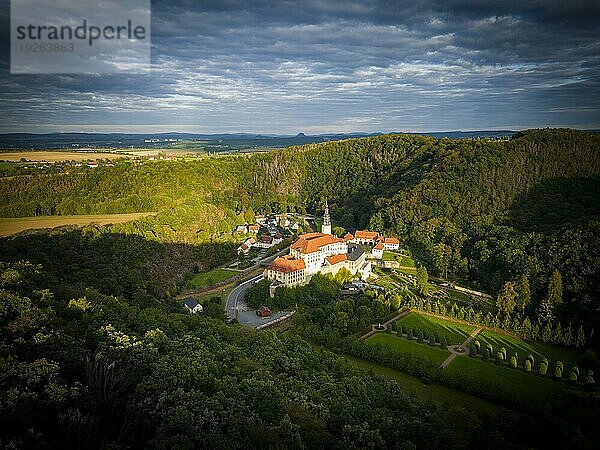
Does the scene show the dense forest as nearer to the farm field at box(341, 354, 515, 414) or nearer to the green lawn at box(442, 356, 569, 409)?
the farm field at box(341, 354, 515, 414)

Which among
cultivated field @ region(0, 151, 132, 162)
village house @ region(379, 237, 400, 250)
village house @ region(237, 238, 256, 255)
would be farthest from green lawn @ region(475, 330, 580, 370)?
cultivated field @ region(0, 151, 132, 162)

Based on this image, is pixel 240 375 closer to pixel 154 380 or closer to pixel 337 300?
pixel 154 380

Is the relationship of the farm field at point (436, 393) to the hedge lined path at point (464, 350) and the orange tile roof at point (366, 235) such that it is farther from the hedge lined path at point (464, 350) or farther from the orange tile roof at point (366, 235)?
the orange tile roof at point (366, 235)

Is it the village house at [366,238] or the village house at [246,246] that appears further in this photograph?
the village house at [366,238]

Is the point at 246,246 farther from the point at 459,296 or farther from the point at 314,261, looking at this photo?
the point at 459,296

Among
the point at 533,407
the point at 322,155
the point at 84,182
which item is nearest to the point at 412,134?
the point at 322,155

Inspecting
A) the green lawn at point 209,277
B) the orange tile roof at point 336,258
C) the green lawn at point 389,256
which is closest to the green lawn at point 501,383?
A: the orange tile roof at point 336,258

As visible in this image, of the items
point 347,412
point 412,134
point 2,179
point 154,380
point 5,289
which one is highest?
point 412,134
